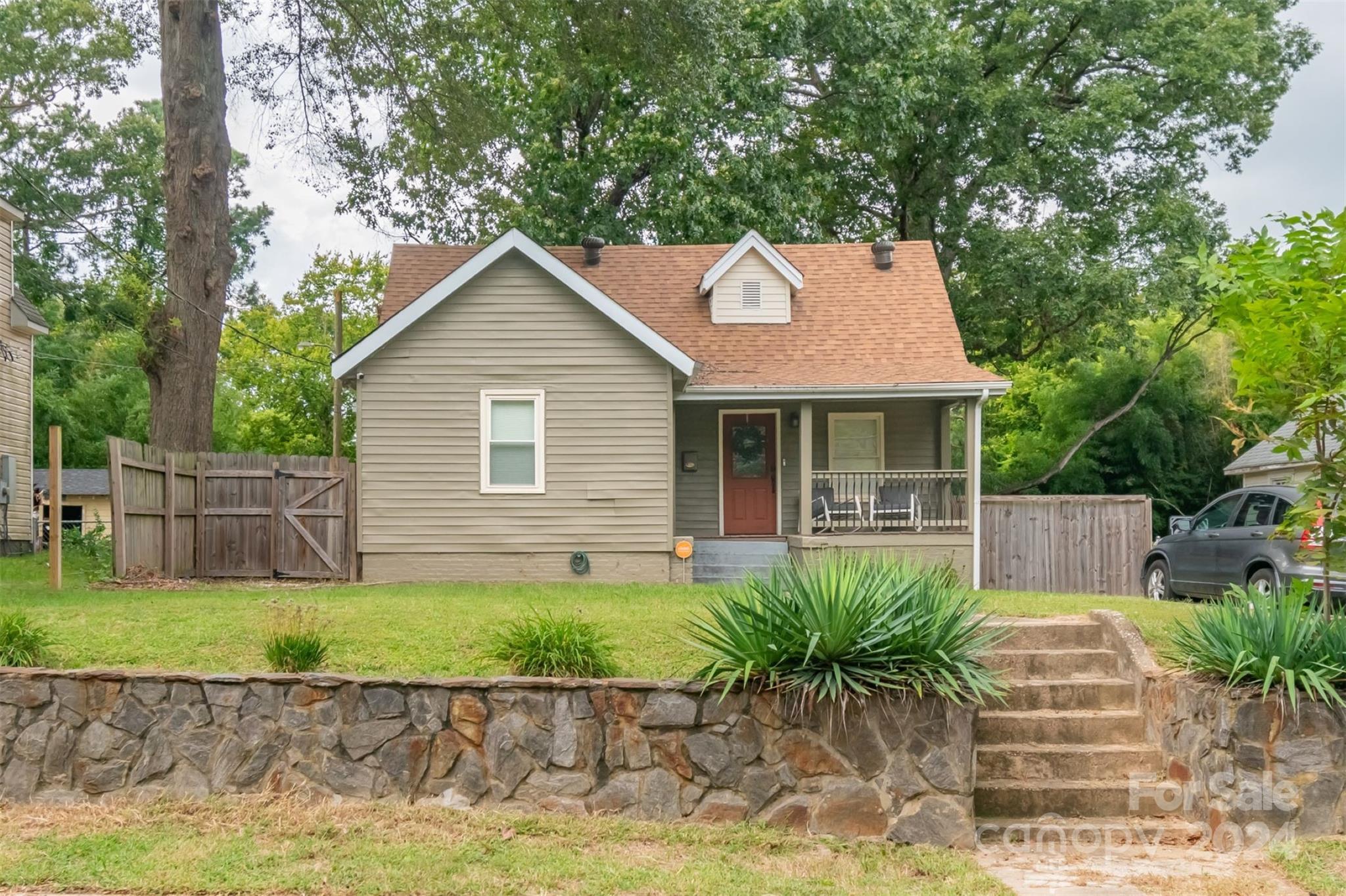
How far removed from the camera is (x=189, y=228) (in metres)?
15.9

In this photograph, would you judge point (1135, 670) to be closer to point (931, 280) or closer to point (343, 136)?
point (931, 280)

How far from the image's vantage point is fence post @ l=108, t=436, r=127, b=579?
13055 mm

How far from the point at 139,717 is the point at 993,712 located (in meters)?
5.22

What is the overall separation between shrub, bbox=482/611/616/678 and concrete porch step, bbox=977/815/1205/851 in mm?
2404

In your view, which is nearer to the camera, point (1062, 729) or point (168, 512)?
point (1062, 729)

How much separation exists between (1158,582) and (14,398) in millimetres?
19423

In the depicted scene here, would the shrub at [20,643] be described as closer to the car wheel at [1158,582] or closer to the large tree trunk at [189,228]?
the large tree trunk at [189,228]

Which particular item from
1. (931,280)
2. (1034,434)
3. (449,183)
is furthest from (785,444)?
(1034,434)

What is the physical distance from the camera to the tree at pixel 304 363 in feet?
116

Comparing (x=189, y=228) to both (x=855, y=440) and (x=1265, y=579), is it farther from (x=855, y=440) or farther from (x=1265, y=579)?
(x=1265, y=579)

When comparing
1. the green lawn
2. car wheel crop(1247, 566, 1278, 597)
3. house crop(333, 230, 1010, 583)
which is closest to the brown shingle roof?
house crop(333, 230, 1010, 583)

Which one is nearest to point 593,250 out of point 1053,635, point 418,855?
point 1053,635

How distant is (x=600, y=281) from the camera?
63.2ft

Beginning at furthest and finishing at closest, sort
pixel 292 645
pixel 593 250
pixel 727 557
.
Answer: pixel 593 250, pixel 727 557, pixel 292 645
